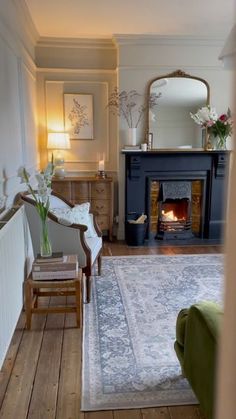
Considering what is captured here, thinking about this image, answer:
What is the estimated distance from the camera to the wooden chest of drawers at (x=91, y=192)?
4668 millimetres

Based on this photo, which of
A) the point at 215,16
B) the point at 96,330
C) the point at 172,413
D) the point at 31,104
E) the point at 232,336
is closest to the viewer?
the point at 232,336

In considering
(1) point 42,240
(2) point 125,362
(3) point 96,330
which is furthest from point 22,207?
(2) point 125,362

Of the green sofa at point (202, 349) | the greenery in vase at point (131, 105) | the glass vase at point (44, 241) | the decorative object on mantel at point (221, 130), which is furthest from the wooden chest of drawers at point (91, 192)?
the green sofa at point (202, 349)

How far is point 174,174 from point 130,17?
2028 mm

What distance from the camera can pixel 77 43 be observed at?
472 centimetres

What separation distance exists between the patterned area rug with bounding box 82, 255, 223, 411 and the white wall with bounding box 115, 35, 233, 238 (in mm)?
1599

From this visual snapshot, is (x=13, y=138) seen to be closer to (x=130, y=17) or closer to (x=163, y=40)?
(x=130, y=17)

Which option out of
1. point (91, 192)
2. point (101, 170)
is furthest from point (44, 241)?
point (101, 170)

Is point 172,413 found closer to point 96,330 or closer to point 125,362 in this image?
point 125,362

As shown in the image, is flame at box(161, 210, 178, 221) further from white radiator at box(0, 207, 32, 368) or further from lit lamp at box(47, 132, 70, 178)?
white radiator at box(0, 207, 32, 368)

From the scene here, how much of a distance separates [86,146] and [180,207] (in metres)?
1.64

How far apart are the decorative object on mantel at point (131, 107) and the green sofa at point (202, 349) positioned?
3.38 metres

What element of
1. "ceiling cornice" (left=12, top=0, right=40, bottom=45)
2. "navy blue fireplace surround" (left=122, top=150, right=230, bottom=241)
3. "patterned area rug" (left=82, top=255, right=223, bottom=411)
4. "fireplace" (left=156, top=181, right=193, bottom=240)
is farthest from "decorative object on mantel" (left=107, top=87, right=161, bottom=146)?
"patterned area rug" (left=82, top=255, right=223, bottom=411)

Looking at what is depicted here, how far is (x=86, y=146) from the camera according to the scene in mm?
5023
